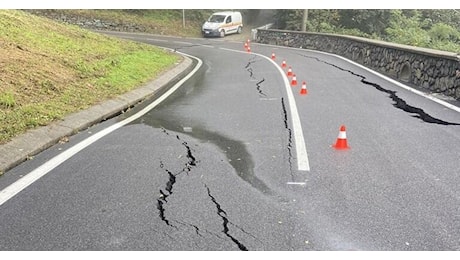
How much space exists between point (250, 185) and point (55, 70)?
6.41 metres

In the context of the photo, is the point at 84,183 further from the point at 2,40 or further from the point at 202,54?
the point at 202,54

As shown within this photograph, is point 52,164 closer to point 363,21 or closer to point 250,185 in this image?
point 250,185

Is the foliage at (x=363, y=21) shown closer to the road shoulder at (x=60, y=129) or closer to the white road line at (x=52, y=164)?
the road shoulder at (x=60, y=129)

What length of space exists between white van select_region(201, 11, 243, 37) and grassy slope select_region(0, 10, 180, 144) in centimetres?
1809

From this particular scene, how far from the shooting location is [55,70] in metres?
8.86

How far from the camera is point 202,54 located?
1948 cm

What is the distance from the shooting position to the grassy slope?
6.36 m

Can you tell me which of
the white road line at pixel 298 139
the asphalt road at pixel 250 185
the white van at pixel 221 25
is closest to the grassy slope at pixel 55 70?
the asphalt road at pixel 250 185

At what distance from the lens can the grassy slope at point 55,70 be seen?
6363mm

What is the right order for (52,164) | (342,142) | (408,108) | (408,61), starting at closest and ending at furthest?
(52,164) < (342,142) < (408,108) < (408,61)

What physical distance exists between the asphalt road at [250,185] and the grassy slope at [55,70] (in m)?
1.00

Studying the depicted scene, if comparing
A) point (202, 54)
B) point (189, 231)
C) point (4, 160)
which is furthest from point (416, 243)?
point (202, 54)

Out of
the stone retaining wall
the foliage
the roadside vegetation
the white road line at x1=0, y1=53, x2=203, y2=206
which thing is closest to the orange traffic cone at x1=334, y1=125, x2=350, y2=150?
the white road line at x1=0, y1=53, x2=203, y2=206

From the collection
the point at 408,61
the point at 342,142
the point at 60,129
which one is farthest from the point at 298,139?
the point at 408,61
